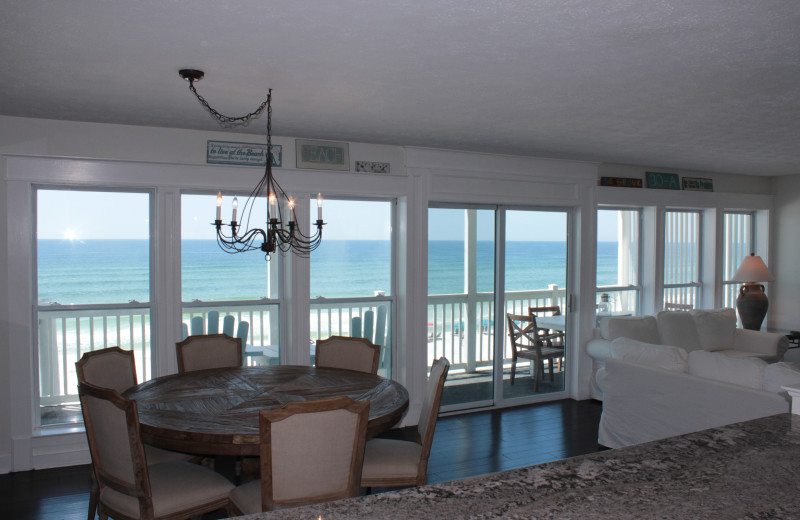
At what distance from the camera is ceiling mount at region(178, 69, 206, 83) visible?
2736mm

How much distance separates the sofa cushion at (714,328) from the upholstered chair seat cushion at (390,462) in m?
4.21

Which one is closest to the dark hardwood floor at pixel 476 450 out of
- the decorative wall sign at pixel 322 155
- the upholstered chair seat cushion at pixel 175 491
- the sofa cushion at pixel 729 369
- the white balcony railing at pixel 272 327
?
the white balcony railing at pixel 272 327

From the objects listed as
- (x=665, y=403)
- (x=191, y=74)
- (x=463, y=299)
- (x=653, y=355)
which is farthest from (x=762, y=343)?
(x=191, y=74)

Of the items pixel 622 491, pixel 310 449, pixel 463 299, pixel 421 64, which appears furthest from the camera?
pixel 463 299

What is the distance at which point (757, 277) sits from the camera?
6457 mm

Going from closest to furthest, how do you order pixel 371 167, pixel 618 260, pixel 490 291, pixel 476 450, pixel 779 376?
pixel 779 376 < pixel 476 450 < pixel 371 167 < pixel 490 291 < pixel 618 260

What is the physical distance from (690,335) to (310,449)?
4.93 meters

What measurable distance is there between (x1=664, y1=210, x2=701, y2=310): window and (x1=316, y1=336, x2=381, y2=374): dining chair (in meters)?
4.29

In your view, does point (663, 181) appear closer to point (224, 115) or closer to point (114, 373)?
point (224, 115)

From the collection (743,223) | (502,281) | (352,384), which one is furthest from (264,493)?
(743,223)

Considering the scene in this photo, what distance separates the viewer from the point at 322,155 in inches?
185

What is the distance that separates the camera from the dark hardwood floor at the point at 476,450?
344cm

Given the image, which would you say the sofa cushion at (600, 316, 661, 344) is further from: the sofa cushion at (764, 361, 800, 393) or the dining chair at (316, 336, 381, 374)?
the dining chair at (316, 336, 381, 374)

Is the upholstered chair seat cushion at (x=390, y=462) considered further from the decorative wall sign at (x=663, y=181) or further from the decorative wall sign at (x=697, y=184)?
the decorative wall sign at (x=697, y=184)
